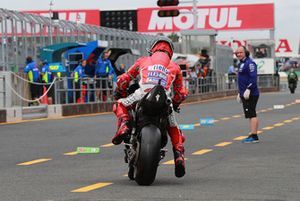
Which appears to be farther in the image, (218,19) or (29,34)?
(218,19)

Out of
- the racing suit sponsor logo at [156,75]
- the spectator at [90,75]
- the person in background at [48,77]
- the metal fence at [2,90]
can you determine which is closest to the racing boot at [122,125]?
the racing suit sponsor logo at [156,75]

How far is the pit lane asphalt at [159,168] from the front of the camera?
9.83m

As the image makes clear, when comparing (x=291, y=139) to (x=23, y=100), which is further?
(x=23, y=100)

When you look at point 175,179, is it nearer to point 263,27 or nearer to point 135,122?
point 135,122

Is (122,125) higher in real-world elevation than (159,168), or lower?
higher

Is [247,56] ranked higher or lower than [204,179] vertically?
higher

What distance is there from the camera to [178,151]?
10961 mm

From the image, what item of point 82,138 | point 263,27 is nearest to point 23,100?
point 82,138

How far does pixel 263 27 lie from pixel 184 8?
925 cm

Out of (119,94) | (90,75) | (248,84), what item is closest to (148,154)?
(119,94)

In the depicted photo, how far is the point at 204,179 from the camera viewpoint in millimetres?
11203

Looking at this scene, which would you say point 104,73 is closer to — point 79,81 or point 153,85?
point 79,81

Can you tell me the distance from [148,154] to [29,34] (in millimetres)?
24535

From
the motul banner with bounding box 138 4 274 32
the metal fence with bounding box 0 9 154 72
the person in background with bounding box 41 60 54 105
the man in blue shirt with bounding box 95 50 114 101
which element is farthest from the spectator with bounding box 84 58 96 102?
the motul banner with bounding box 138 4 274 32
